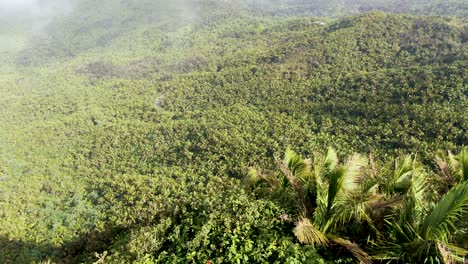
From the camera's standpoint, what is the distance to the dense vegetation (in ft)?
16.1

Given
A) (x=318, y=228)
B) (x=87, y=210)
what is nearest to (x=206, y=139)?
(x=87, y=210)

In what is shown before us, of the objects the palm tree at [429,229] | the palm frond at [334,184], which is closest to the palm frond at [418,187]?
the palm tree at [429,229]

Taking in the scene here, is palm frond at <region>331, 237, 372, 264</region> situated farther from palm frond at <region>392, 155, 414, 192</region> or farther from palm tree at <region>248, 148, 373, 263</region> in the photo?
palm frond at <region>392, 155, 414, 192</region>

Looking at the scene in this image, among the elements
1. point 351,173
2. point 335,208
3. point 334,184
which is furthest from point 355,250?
point 351,173

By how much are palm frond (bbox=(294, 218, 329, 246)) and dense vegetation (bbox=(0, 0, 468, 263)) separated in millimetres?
30

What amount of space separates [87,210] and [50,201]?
5.19 metres

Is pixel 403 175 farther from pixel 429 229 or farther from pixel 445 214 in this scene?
pixel 445 214

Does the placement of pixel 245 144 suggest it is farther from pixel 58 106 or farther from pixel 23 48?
pixel 23 48

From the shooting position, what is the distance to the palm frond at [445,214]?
346cm

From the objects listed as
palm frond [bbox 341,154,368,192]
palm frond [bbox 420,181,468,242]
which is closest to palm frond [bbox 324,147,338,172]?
palm frond [bbox 341,154,368,192]

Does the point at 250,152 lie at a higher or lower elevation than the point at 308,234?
lower

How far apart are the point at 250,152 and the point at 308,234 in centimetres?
2280

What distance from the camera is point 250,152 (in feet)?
90.3

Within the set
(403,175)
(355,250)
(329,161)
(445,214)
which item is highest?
(445,214)
